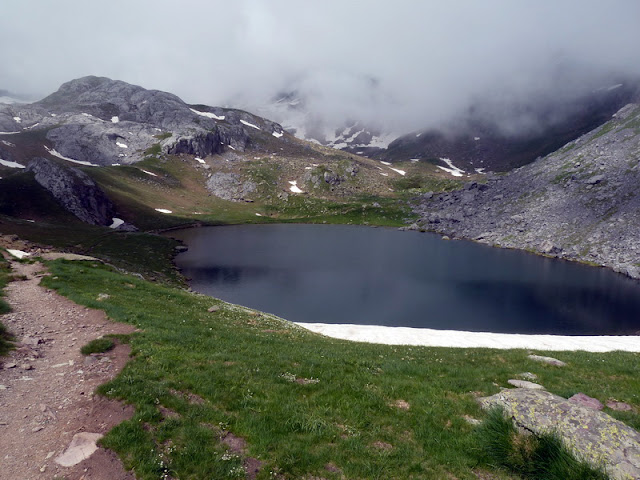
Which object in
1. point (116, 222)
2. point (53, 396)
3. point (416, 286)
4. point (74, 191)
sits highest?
point (74, 191)

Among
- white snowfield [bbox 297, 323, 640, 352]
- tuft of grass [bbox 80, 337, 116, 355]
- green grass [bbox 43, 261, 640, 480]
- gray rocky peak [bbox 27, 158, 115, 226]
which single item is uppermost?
gray rocky peak [bbox 27, 158, 115, 226]

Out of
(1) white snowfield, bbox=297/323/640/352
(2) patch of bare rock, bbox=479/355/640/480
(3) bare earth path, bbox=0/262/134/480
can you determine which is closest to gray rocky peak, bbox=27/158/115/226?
(1) white snowfield, bbox=297/323/640/352

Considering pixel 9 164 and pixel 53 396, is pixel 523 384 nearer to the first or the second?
pixel 53 396

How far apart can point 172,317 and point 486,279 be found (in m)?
75.7

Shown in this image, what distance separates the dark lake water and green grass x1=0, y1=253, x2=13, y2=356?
36093mm

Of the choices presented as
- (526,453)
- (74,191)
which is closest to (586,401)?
(526,453)

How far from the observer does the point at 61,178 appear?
127 meters

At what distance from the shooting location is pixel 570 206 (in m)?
122

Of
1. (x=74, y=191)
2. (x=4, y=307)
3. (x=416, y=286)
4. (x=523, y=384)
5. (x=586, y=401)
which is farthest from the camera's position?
(x=74, y=191)

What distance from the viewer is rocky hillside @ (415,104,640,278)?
101 meters

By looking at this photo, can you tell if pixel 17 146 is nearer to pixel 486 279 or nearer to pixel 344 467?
pixel 486 279

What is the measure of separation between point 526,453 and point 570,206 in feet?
465

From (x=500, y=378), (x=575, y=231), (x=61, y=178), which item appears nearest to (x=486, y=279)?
(x=575, y=231)

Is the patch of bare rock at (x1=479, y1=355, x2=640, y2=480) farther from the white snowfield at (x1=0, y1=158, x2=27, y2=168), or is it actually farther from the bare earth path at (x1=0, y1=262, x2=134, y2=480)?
the white snowfield at (x1=0, y1=158, x2=27, y2=168)
